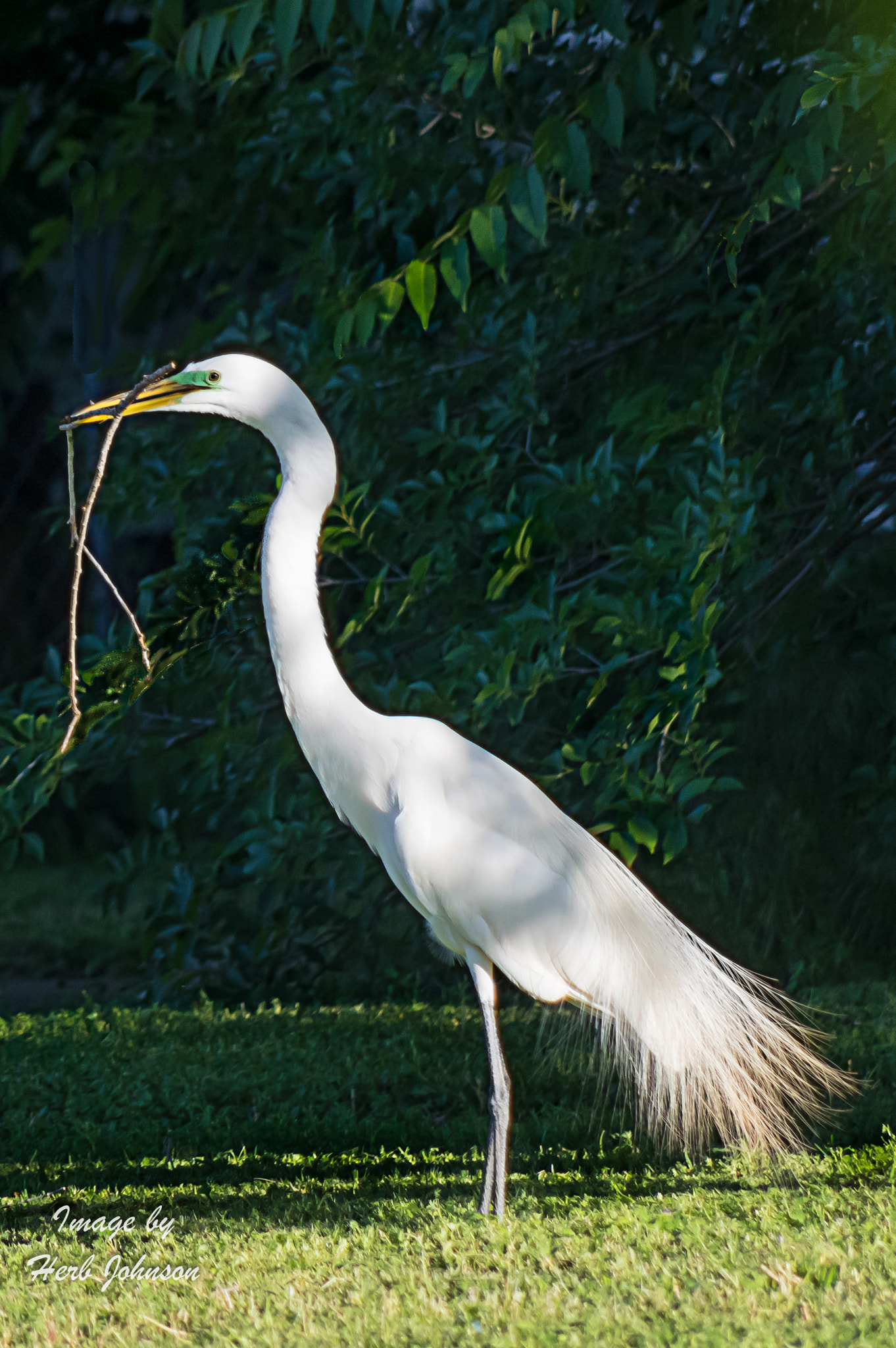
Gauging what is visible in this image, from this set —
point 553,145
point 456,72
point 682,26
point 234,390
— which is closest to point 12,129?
point 234,390

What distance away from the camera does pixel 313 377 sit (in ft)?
14.9

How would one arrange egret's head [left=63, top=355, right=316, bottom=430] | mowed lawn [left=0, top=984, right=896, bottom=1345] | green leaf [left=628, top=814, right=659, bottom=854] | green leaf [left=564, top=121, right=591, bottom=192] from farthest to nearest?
green leaf [left=628, top=814, right=659, bottom=854] < egret's head [left=63, top=355, right=316, bottom=430] < green leaf [left=564, top=121, right=591, bottom=192] < mowed lawn [left=0, top=984, right=896, bottom=1345]

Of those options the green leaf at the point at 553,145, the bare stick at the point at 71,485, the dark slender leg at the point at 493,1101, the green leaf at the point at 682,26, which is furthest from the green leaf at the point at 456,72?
the dark slender leg at the point at 493,1101

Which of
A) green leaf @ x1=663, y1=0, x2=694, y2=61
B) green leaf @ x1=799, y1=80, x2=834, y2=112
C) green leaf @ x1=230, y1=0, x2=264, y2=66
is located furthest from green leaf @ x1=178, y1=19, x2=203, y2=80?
green leaf @ x1=799, y1=80, x2=834, y2=112

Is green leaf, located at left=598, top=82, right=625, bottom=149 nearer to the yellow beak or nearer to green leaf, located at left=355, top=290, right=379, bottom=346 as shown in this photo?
green leaf, located at left=355, top=290, right=379, bottom=346

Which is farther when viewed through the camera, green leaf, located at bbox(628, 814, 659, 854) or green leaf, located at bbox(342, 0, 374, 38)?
green leaf, located at bbox(628, 814, 659, 854)

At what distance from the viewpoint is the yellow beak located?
2.83 m

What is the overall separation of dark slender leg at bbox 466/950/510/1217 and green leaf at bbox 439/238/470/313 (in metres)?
1.49

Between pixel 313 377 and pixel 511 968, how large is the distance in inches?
95.1

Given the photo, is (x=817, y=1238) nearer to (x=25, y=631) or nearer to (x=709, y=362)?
(x=709, y=362)

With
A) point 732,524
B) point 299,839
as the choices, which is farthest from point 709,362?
point 299,839

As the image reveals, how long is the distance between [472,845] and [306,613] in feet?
2.14

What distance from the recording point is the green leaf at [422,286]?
262cm

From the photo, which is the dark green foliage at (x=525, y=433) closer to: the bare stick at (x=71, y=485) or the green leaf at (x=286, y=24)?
the green leaf at (x=286, y=24)
